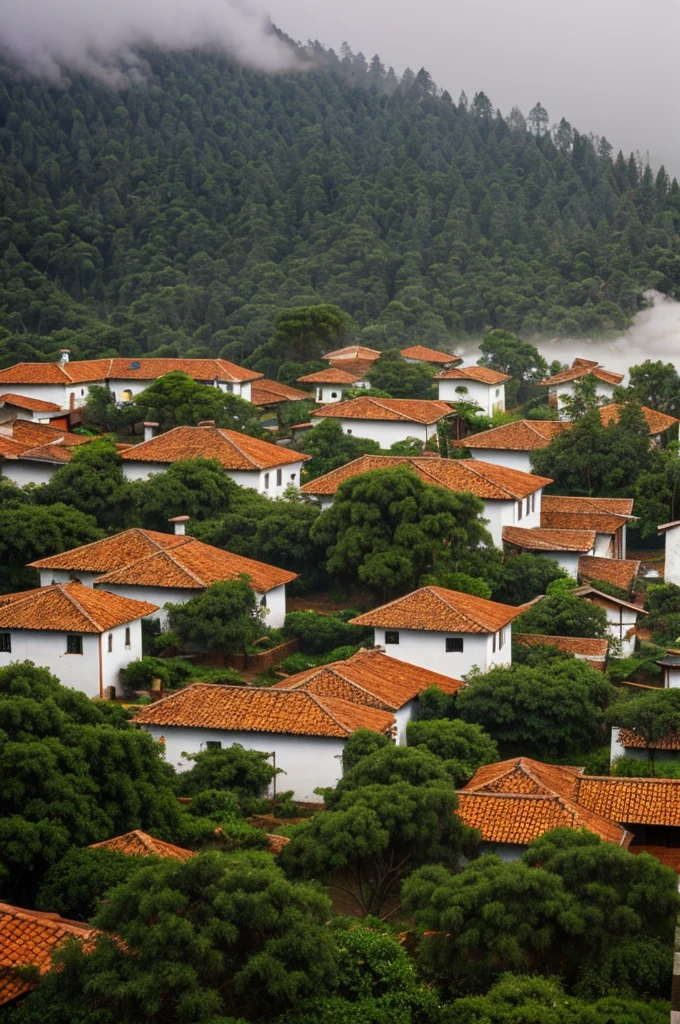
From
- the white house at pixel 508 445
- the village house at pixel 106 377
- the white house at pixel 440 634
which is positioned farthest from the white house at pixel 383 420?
the white house at pixel 440 634

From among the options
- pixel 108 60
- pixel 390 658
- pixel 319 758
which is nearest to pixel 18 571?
pixel 390 658

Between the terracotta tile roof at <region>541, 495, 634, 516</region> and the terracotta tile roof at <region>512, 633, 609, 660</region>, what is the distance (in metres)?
9.67

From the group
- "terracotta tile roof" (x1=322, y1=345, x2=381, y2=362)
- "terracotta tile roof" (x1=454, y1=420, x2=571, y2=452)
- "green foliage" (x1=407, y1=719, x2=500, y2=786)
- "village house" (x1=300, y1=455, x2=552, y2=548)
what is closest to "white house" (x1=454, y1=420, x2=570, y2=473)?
"terracotta tile roof" (x1=454, y1=420, x2=571, y2=452)

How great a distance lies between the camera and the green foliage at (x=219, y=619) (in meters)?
29.5

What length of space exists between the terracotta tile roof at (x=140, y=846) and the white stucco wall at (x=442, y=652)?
10918 millimetres

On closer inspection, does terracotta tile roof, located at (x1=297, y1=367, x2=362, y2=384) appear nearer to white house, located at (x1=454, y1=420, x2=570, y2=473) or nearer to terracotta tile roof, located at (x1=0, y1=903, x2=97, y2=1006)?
white house, located at (x1=454, y1=420, x2=570, y2=473)

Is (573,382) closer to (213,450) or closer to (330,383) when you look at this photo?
(330,383)

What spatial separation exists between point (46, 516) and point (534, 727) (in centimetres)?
1330

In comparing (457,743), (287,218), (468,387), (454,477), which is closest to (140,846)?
(457,743)

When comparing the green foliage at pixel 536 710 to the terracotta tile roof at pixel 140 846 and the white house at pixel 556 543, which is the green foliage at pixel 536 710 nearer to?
the terracotta tile roof at pixel 140 846

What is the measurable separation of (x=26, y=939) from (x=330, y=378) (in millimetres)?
41404

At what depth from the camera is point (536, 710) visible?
2609cm

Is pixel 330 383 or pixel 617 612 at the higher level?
pixel 330 383

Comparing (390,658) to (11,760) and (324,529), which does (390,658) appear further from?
(11,760)
